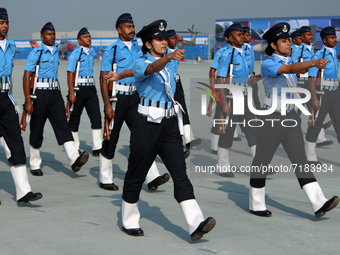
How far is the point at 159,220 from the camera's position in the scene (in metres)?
5.65

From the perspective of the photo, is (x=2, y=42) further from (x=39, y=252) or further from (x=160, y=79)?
(x=39, y=252)

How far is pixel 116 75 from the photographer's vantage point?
17.9 ft

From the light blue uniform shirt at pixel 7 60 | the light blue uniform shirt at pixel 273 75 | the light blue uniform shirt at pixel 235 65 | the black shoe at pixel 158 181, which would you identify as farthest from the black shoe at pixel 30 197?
the light blue uniform shirt at pixel 235 65

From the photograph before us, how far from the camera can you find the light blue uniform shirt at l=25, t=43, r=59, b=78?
25.3 ft

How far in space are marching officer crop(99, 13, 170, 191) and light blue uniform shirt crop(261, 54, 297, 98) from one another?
Result: 71.2 inches

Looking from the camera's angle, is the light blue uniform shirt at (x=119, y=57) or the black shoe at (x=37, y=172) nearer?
the light blue uniform shirt at (x=119, y=57)

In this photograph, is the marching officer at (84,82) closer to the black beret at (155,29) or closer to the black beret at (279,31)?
the black beret at (279,31)

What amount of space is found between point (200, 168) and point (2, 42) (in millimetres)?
3528

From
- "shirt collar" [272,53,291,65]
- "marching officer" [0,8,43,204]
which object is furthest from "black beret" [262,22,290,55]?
"marching officer" [0,8,43,204]

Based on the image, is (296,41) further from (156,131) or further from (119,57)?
(156,131)

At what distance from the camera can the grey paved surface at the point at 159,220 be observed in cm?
480

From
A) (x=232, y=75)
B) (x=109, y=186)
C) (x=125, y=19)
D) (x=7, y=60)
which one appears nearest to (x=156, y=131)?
(x=109, y=186)

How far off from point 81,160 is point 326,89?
413 cm

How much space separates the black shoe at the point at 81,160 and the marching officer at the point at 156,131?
2358mm
